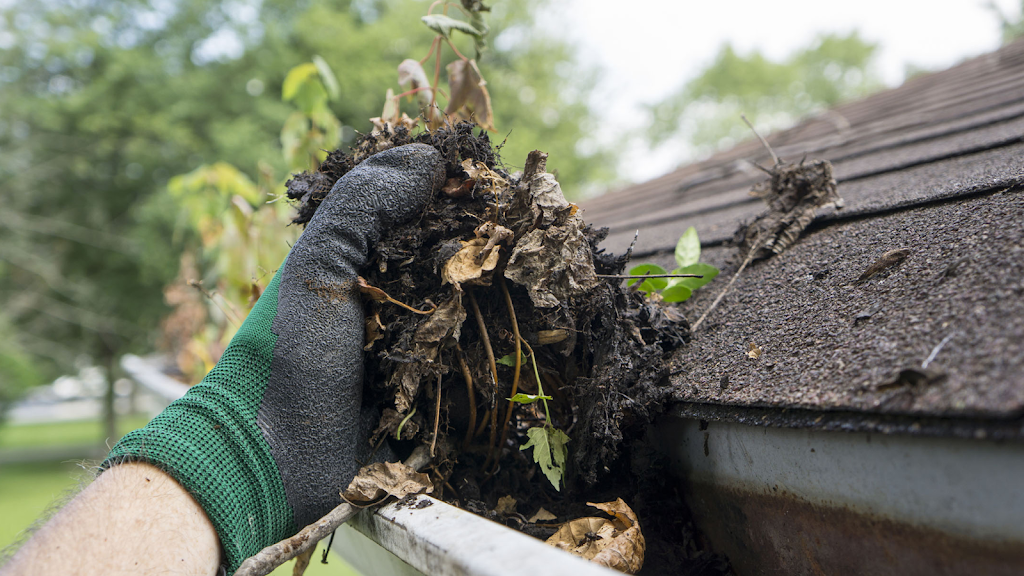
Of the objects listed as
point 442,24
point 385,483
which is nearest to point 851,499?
point 385,483

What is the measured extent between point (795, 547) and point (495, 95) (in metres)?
13.1

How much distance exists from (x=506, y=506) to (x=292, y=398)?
0.40 m

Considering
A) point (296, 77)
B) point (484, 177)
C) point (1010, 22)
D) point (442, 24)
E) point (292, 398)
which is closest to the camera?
point (292, 398)

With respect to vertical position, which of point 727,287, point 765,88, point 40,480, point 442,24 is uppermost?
point 765,88

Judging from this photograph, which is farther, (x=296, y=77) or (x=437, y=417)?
(x=296, y=77)

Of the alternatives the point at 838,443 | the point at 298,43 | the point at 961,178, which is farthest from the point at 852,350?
the point at 298,43

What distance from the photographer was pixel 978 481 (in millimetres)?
522

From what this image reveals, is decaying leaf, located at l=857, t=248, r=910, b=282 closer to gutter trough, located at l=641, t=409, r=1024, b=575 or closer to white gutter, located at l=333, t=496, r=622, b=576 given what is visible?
gutter trough, located at l=641, t=409, r=1024, b=575

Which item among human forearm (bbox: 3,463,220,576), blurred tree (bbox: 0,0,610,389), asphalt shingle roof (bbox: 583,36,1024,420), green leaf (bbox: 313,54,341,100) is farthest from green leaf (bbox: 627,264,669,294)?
blurred tree (bbox: 0,0,610,389)

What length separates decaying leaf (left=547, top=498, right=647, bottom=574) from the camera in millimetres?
787

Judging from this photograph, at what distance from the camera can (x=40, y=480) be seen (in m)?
9.92

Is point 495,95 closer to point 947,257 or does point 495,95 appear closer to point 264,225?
point 264,225

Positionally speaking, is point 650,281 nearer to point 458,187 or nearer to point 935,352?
point 458,187

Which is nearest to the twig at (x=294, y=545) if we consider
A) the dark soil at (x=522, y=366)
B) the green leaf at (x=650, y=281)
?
the dark soil at (x=522, y=366)
